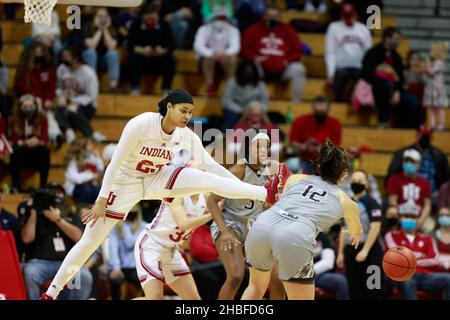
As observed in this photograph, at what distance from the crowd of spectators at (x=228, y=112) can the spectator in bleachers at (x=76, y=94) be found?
0.05ft

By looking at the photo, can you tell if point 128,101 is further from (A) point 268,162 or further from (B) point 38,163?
(A) point 268,162

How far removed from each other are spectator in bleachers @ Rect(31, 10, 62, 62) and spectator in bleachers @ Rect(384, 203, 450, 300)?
212 inches

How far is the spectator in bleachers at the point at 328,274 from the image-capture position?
514 inches

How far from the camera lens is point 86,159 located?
14.2 metres

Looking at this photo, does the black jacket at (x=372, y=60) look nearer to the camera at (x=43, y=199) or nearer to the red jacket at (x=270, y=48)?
the red jacket at (x=270, y=48)

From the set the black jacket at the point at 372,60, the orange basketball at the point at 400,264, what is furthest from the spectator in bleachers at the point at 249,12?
the orange basketball at the point at 400,264

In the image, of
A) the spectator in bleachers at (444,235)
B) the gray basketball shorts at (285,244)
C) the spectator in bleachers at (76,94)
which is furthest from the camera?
the spectator in bleachers at (76,94)

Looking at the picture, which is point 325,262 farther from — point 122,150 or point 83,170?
point 122,150

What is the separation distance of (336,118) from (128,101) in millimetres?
3050

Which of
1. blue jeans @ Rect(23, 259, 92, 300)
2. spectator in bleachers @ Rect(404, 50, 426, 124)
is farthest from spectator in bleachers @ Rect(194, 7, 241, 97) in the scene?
blue jeans @ Rect(23, 259, 92, 300)

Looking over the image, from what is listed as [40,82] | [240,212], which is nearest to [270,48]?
[40,82]

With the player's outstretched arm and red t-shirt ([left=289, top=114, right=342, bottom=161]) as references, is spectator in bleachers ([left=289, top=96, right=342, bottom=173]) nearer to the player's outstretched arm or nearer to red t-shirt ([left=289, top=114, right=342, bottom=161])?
red t-shirt ([left=289, top=114, right=342, bottom=161])

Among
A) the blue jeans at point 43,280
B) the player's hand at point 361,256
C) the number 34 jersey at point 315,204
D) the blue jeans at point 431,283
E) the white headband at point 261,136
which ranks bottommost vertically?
the blue jeans at point 431,283
